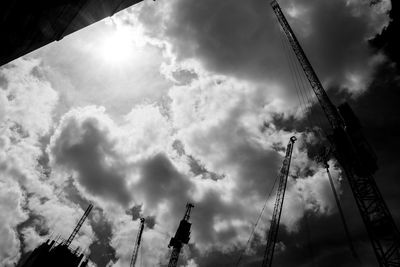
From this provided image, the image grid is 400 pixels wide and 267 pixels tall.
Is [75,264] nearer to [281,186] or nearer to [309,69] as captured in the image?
[281,186]

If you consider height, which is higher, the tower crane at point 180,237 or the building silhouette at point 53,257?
the tower crane at point 180,237

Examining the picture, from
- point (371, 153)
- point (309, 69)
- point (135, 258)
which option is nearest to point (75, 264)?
point (135, 258)

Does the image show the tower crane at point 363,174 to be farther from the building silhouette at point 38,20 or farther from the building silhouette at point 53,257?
the building silhouette at point 53,257

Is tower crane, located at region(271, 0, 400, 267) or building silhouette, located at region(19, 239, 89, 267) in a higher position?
tower crane, located at region(271, 0, 400, 267)

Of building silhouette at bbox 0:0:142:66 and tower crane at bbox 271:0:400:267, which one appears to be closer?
building silhouette at bbox 0:0:142:66

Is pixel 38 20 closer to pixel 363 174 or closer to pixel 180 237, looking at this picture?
pixel 363 174

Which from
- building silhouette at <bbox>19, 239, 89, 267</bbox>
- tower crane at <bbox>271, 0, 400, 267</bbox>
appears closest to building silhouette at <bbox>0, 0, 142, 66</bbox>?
tower crane at <bbox>271, 0, 400, 267</bbox>

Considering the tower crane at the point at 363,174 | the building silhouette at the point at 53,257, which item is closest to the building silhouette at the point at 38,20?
the tower crane at the point at 363,174

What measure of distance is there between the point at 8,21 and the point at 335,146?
103 ft

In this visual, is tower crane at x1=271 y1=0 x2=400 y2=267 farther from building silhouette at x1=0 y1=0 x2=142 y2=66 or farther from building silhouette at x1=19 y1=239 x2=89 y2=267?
building silhouette at x1=19 y1=239 x2=89 y2=267

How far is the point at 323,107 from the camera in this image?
109 ft

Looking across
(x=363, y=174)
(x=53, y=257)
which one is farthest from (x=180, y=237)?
(x=363, y=174)

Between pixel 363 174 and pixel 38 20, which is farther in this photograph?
pixel 363 174

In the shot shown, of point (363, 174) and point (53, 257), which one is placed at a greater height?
point (363, 174)
